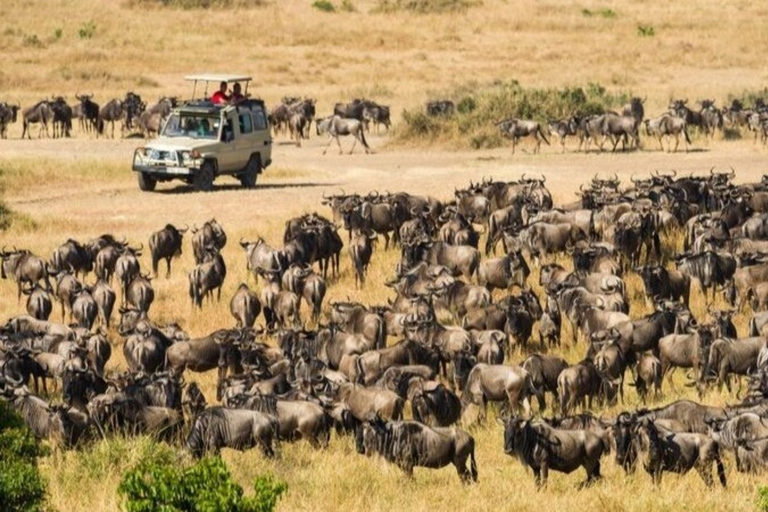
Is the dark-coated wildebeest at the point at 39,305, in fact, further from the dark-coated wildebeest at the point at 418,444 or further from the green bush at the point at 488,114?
the green bush at the point at 488,114

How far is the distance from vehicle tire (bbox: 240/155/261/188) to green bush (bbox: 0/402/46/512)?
27.4 m

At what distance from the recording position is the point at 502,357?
67.2 ft

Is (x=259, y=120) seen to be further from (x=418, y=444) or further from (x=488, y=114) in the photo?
(x=418, y=444)

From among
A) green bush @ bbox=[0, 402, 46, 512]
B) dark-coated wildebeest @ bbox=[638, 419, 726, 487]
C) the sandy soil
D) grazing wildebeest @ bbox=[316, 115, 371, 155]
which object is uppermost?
green bush @ bbox=[0, 402, 46, 512]

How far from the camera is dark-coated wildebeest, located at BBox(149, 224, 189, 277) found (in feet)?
93.8

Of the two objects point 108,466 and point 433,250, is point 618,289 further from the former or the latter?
point 108,466

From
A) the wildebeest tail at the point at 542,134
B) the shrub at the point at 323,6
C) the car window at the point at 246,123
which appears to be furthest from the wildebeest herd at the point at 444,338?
the shrub at the point at 323,6

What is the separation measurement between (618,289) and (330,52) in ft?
166

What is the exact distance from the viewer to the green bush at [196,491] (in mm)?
11992

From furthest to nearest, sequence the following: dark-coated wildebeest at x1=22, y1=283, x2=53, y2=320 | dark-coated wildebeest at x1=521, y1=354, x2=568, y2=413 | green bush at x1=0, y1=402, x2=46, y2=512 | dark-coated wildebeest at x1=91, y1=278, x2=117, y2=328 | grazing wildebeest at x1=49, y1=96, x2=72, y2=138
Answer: grazing wildebeest at x1=49, y1=96, x2=72, y2=138 < dark-coated wildebeest at x1=91, y1=278, x2=117, y2=328 < dark-coated wildebeest at x1=22, y1=283, x2=53, y2=320 < dark-coated wildebeest at x1=521, y1=354, x2=568, y2=413 < green bush at x1=0, y1=402, x2=46, y2=512

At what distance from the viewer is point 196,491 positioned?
12211mm

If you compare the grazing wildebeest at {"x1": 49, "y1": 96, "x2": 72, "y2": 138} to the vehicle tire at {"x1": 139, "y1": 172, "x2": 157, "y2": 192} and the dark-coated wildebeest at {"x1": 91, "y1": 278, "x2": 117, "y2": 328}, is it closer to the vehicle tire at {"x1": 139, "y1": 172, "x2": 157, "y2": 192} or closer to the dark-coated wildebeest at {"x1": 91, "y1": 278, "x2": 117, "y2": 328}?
the vehicle tire at {"x1": 139, "y1": 172, "x2": 157, "y2": 192}

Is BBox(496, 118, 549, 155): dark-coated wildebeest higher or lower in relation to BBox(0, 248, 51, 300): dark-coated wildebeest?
higher

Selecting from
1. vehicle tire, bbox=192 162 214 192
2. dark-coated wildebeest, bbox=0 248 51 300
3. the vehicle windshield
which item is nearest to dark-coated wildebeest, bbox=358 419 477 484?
dark-coated wildebeest, bbox=0 248 51 300
